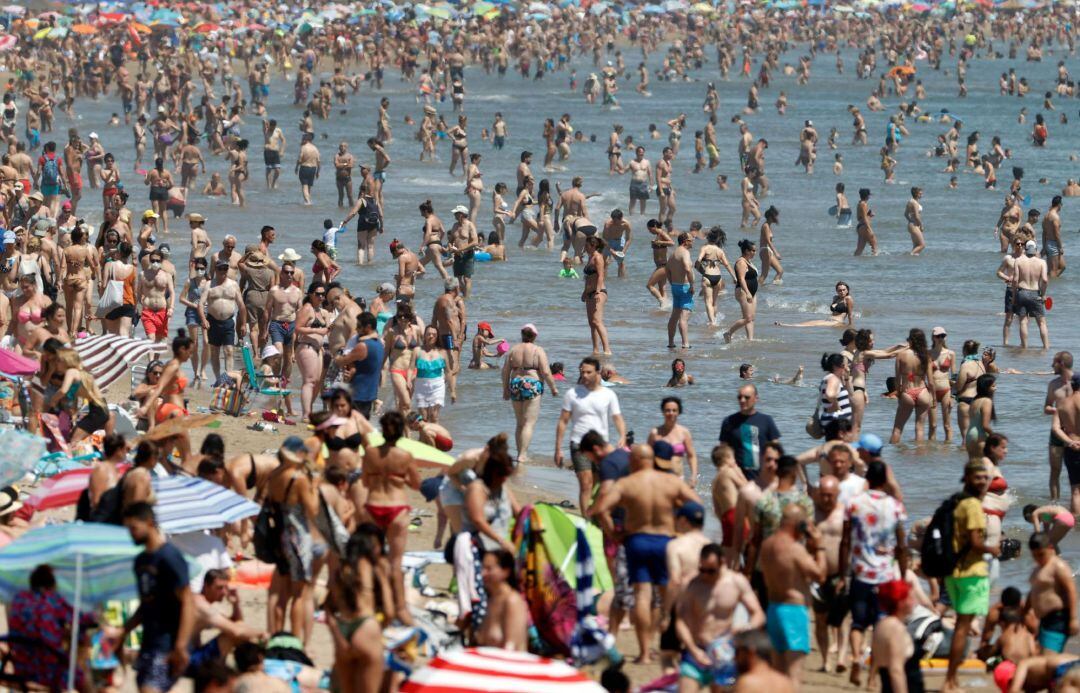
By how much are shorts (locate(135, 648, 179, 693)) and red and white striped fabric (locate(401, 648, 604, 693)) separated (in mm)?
1078

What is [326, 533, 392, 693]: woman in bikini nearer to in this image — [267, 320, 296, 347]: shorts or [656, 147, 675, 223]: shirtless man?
[267, 320, 296, 347]: shorts

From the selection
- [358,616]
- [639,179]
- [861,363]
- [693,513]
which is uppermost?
[693,513]

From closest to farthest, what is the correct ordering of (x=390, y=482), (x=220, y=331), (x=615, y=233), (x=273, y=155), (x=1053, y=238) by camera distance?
(x=390, y=482), (x=220, y=331), (x=615, y=233), (x=1053, y=238), (x=273, y=155)

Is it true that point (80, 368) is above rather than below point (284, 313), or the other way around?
above

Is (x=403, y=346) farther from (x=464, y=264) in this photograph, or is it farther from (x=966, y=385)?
(x=464, y=264)

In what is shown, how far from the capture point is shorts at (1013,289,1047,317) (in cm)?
1958

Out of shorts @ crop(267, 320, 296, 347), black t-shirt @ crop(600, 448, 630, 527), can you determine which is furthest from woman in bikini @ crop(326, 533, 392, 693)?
shorts @ crop(267, 320, 296, 347)

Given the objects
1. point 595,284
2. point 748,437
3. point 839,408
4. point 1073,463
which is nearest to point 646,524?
point 748,437

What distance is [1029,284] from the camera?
1952cm

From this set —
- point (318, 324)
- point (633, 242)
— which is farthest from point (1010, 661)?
point (633, 242)

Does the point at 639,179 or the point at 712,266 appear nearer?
the point at 712,266

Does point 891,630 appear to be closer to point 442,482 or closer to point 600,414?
point 442,482

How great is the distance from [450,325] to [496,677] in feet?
30.8

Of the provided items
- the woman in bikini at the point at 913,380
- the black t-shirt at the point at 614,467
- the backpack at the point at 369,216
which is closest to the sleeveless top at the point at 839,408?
the woman in bikini at the point at 913,380
